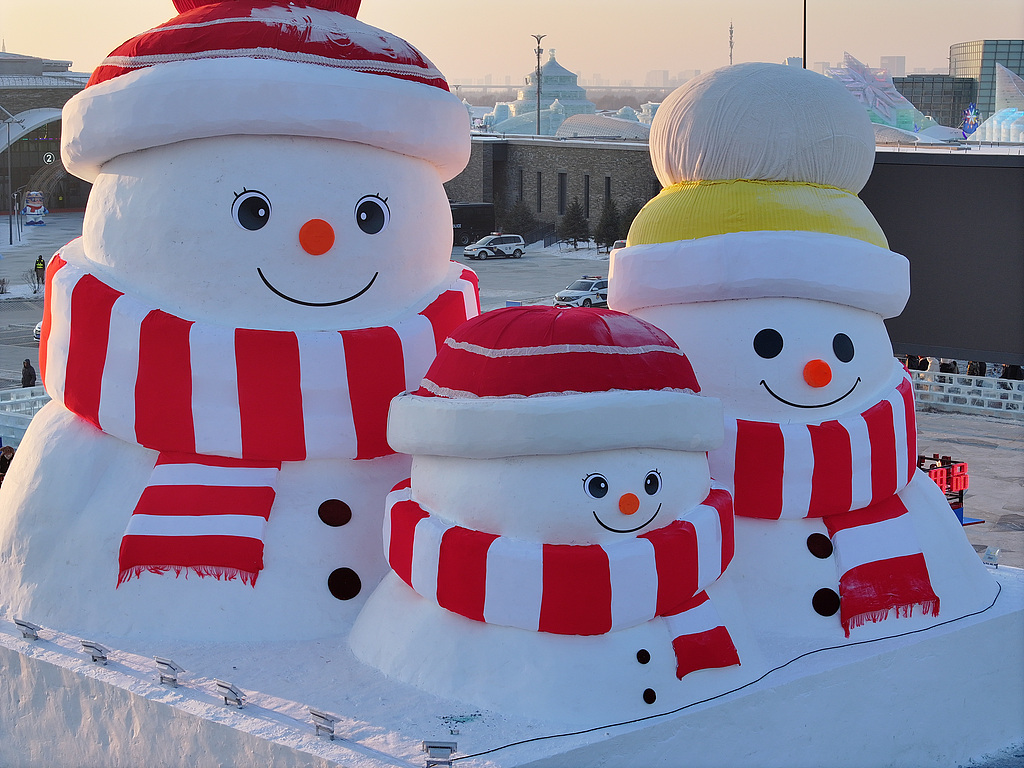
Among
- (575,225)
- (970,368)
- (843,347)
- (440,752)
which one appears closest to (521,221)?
(575,225)

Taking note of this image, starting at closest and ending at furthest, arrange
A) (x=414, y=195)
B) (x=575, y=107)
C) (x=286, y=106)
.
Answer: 1. (x=286, y=106)
2. (x=414, y=195)
3. (x=575, y=107)

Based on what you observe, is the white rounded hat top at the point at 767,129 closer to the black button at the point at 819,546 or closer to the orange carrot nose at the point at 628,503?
the black button at the point at 819,546

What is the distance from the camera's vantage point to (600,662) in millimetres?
6602

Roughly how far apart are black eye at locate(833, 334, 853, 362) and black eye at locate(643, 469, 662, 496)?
1640 millimetres

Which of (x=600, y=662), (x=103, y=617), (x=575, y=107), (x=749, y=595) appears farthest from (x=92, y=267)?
(x=575, y=107)

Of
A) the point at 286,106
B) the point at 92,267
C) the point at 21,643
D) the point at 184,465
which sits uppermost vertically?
the point at 286,106

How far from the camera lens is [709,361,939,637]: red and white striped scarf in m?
7.64

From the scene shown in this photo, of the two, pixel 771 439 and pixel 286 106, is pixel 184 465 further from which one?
pixel 771 439

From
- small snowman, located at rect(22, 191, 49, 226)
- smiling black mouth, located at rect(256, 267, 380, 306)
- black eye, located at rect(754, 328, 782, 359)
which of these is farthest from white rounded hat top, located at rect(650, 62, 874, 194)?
small snowman, located at rect(22, 191, 49, 226)

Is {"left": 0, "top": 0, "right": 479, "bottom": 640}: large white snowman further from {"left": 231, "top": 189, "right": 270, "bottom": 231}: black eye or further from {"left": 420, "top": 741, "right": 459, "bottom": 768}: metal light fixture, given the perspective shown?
{"left": 420, "top": 741, "right": 459, "bottom": 768}: metal light fixture

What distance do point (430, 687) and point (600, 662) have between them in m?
0.87

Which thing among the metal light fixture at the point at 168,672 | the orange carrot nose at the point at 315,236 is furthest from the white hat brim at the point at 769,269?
the metal light fixture at the point at 168,672

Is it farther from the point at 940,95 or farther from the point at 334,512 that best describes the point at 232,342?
the point at 940,95

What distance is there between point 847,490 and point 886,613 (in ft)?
2.46
